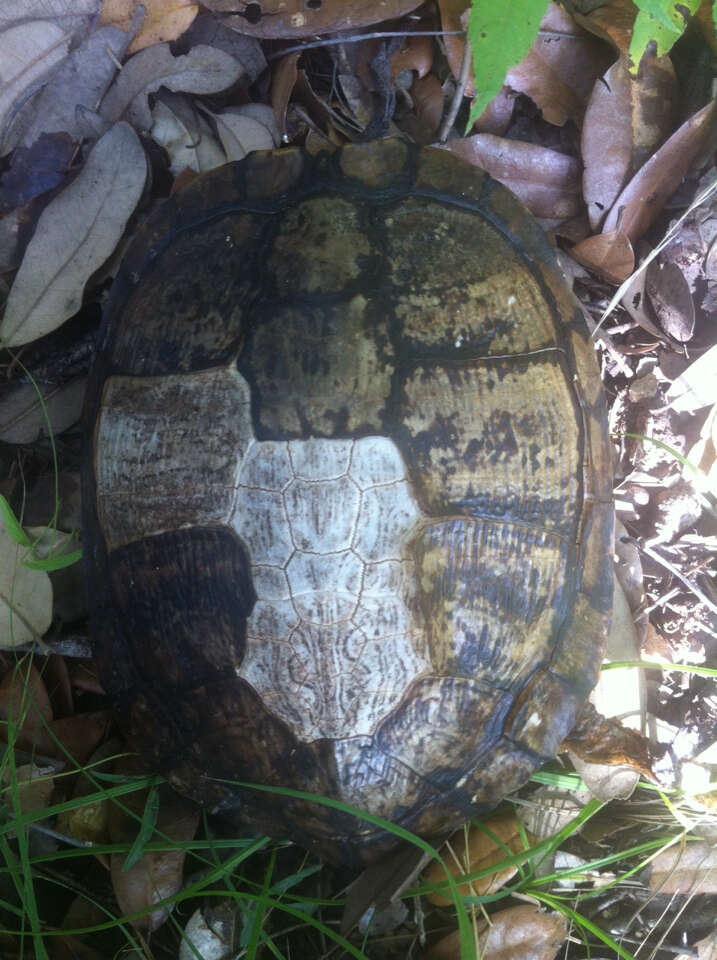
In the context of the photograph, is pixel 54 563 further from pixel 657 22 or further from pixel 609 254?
pixel 657 22

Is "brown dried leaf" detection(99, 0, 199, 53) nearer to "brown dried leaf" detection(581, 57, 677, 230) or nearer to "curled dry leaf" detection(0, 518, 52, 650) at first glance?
"brown dried leaf" detection(581, 57, 677, 230)

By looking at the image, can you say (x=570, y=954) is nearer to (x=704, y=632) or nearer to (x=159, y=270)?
(x=704, y=632)

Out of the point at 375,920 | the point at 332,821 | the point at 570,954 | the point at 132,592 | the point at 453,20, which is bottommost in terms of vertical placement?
the point at 570,954

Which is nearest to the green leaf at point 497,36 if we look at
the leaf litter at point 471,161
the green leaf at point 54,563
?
the leaf litter at point 471,161

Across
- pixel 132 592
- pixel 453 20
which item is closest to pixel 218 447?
pixel 132 592

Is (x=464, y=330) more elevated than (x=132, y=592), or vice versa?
(x=464, y=330)

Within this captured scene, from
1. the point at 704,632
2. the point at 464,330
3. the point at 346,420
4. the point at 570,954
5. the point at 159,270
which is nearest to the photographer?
the point at 346,420
